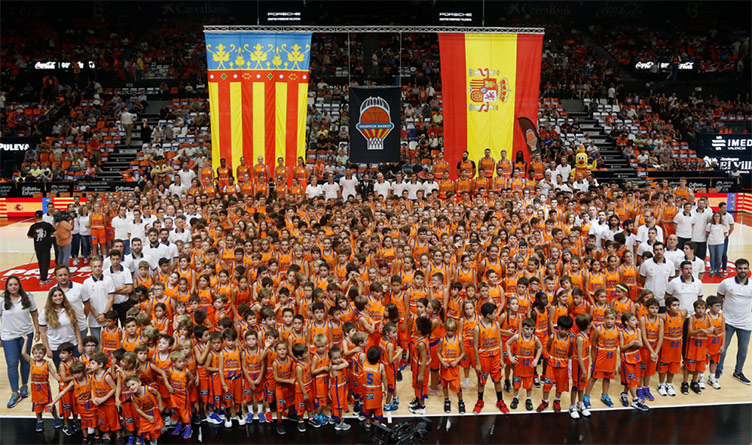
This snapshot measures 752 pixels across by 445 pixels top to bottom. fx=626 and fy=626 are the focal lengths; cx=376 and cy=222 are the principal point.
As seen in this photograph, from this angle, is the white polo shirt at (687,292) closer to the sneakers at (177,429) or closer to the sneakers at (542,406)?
the sneakers at (542,406)

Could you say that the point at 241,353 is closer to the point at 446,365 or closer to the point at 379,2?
the point at 446,365

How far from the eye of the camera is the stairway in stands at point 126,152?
2419cm

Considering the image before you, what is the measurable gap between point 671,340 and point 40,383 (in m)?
8.14

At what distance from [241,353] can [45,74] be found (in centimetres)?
2748

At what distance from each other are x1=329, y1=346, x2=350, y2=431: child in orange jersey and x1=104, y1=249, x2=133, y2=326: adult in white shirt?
3538 millimetres

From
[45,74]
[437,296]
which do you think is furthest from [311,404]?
[45,74]

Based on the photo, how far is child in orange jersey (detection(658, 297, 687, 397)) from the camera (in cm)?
840

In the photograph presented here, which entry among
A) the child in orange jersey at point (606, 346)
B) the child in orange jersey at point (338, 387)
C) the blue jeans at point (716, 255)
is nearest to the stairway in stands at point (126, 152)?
the child in orange jersey at point (338, 387)

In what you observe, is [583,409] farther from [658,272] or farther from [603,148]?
[603,148]

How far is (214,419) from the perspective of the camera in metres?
7.89

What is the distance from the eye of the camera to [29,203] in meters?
22.1

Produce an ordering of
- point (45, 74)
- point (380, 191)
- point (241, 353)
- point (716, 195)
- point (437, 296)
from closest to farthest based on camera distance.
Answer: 1. point (241, 353)
2. point (437, 296)
3. point (380, 191)
4. point (716, 195)
5. point (45, 74)

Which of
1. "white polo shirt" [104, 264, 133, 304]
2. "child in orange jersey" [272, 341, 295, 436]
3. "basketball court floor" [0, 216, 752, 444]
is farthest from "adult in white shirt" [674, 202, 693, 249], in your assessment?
"white polo shirt" [104, 264, 133, 304]

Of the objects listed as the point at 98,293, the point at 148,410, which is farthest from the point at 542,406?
the point at 98,293
